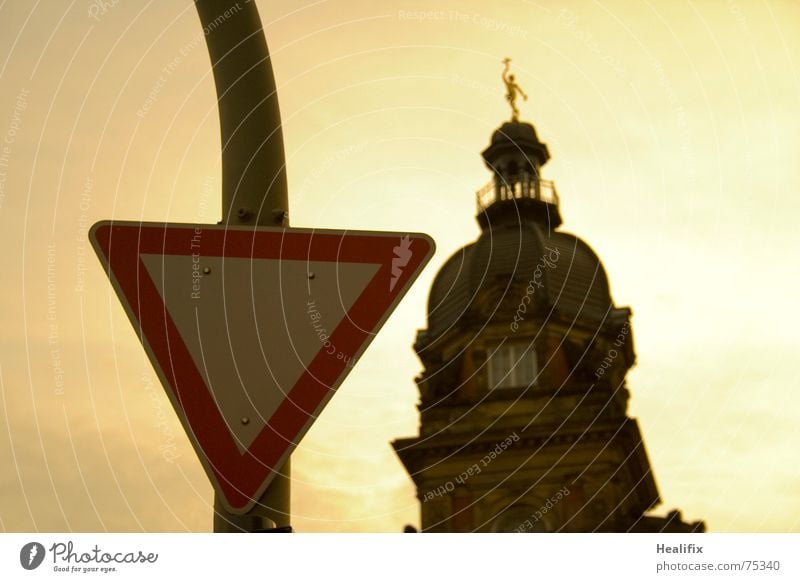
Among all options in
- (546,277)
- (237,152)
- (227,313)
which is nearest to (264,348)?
(227,313)

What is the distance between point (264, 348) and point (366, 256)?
34 centimetres

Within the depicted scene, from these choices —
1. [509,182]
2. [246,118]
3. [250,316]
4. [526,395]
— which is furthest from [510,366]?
[250,316]

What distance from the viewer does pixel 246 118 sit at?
324cm

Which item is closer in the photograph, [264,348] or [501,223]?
[264,348]

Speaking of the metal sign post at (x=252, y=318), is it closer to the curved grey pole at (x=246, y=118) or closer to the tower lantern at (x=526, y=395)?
the curved grey pole at (x=246, y=118)

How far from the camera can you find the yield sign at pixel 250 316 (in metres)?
2.87

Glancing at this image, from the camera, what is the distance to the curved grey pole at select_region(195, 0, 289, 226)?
3.19 m

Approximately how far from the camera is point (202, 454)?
2875mm

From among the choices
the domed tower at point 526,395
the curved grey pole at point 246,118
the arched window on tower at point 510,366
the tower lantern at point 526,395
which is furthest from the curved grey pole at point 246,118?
the arched window on tower at point 510,366

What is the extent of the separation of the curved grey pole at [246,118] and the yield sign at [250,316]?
0.55ft

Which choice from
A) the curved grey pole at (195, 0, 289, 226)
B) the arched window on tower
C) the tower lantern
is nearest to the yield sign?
the curved grey pole at (195, 0, 289, 226)

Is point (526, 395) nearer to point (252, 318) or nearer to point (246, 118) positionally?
point (246, 118)

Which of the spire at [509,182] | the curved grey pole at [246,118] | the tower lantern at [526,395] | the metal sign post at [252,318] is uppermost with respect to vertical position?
the spire at [509,182]
